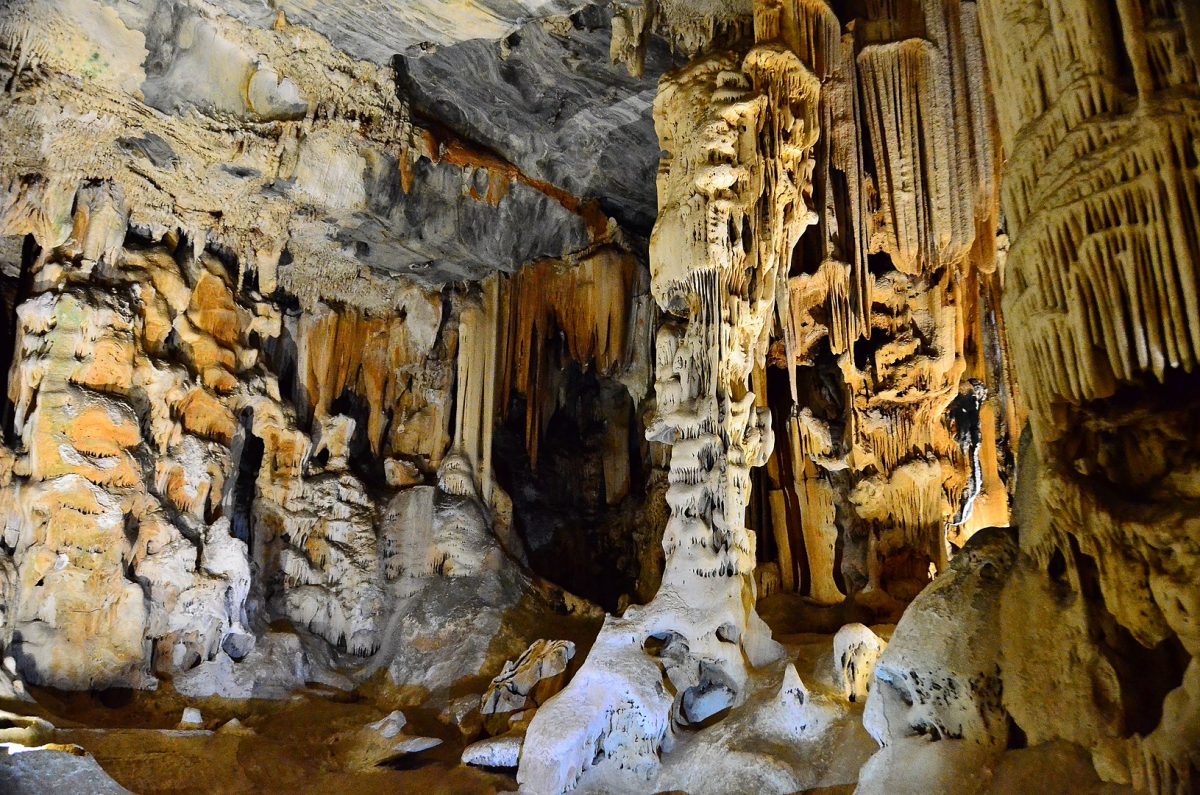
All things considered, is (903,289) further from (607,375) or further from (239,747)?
(239,747)

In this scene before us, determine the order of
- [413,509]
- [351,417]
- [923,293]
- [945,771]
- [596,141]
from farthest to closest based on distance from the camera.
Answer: [351,417]
[413,509]
[596,141]
[923,293]
[945,771]

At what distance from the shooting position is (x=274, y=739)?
8258 millimetres

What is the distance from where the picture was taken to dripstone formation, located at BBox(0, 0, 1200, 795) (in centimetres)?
397

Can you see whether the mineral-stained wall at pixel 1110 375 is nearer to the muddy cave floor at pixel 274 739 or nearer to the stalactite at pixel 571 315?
the muddy cave floor at pixel 274 739

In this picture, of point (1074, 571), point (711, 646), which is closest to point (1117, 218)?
point (1074, 571)

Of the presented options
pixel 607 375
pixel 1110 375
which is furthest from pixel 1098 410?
pixel 607 375

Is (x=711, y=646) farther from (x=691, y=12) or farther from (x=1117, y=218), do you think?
(x=691, y=12)

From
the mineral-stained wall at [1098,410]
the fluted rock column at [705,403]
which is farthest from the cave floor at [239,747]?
the mineral-stained wall at [1098,410]

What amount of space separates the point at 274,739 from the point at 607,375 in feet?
20.0

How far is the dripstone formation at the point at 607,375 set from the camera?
3971mm

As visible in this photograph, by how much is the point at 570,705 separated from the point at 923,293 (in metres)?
5.54

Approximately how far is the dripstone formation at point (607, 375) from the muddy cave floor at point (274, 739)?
4 cm

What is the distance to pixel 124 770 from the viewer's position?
6.86 metres

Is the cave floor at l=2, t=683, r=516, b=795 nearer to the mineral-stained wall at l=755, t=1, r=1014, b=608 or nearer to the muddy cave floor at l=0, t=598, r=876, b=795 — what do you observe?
the muddy cave floor at l=0, t=598, r=876, b=795
